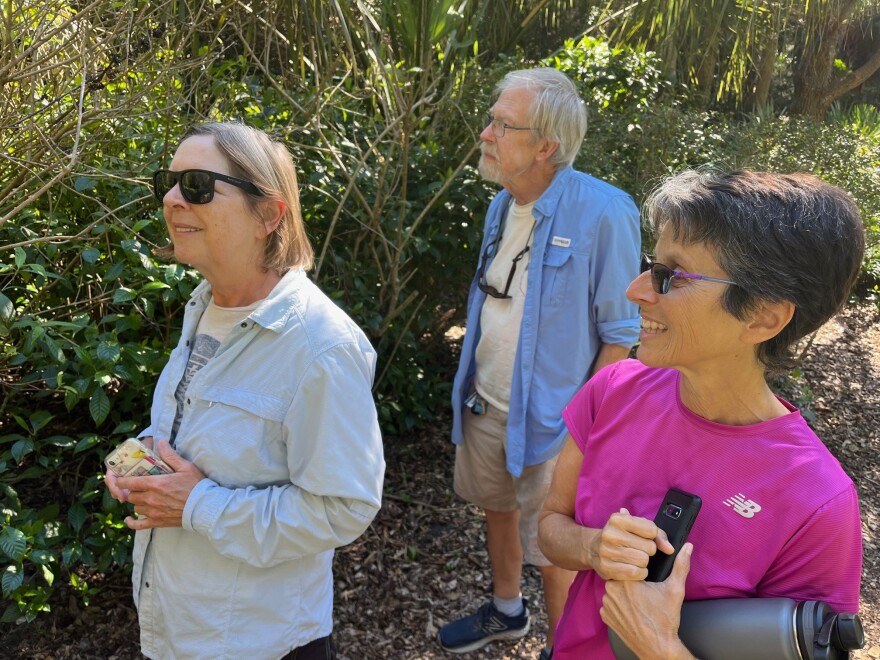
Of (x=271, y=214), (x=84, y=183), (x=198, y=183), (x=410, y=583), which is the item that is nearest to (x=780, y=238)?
(x=271, y=214)

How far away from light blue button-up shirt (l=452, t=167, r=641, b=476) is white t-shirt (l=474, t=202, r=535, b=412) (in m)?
0.09

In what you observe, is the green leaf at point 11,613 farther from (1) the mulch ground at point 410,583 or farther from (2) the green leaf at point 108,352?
(2) the green leaf at point 108,352

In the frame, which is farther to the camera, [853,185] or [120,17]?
[853,185]

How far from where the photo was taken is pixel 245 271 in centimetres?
194

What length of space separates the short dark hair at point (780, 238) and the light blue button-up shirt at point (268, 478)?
0.85m

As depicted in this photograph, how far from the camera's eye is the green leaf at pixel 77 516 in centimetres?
278

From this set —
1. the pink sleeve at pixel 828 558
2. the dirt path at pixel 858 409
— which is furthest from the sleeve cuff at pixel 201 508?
the dirt path at pixel 858 409

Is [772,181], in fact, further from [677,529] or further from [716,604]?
[716,604]

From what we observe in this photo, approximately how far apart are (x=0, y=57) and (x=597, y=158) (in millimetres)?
3061

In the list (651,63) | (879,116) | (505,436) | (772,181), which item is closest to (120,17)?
(505,436)

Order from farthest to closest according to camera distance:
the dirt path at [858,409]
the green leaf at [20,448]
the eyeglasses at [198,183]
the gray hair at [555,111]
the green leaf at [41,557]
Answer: the dirt path at [858,409], the gray hair at [555,111], the green leaf at [20,448], the green leaf at [41,557], the eyeglasses at [198,183]

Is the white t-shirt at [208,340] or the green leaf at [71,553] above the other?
the white t-shirt at [208,340]

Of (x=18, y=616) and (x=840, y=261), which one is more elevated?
(x=840, y=261)

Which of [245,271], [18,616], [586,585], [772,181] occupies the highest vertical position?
[772,181]
